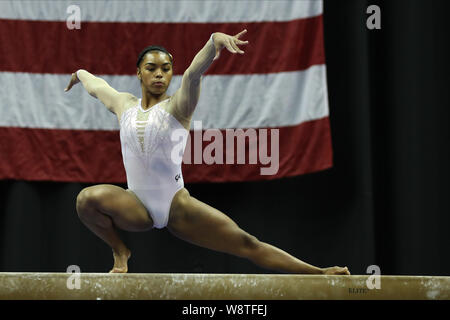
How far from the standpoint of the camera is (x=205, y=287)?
3.29 meters

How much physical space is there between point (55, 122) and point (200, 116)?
104cm

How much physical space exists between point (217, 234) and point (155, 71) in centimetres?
86

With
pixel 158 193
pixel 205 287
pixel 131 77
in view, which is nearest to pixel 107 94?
pixel 158 193

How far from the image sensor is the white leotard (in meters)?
3.26

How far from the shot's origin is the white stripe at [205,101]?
4797 mm

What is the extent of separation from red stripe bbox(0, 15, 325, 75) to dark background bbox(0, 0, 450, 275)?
487 mm

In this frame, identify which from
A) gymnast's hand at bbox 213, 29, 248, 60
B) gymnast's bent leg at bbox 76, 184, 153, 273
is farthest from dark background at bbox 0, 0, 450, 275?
gymnast's hand at bbox 213, 29, 248, 60

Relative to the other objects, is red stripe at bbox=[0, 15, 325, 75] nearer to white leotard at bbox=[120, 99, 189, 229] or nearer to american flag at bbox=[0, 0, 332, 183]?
american flag at bbox=[0, 0, 332, 183]

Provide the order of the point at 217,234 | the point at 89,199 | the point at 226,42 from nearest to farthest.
Answer: the point at 226,42
the point at 89,199
the point at 217,234

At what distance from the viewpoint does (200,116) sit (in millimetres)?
4820

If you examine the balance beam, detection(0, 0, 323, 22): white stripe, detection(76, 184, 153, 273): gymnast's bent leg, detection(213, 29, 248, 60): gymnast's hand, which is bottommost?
the balance beam

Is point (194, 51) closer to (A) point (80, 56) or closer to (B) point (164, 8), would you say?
(B) point (164, 8)

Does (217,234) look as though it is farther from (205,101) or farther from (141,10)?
(141,10)
